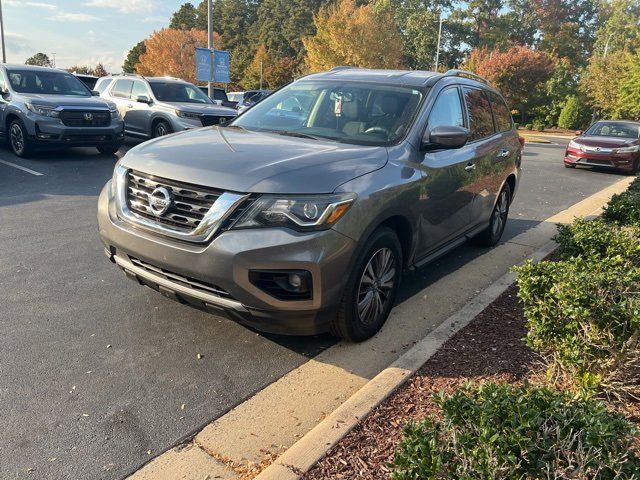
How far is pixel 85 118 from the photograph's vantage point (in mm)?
10547

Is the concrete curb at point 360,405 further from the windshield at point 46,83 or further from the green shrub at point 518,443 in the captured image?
the windshield at point 46,83

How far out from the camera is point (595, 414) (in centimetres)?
199

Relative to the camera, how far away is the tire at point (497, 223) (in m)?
6.22

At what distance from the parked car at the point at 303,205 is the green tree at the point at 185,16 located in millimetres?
81727

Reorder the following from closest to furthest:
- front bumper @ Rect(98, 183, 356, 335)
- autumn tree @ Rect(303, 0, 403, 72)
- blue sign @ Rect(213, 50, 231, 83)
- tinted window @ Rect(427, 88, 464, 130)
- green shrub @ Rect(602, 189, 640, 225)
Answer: front bumper @ Rect(98, 183, 356, 335) → tinted window @ Rect(427, 88, 464, 130) → green shrub @ Rect(602, 189, 640, 225) → blue sign @ Rect(213, 50, 231, 83) → autumn tree @ Rect(303, 0, 403, 72)

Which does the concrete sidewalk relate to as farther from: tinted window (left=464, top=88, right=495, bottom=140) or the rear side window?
the rear side window

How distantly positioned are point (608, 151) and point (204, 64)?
1321 centimetres

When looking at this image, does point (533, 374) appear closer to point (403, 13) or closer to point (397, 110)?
point (397, 110)

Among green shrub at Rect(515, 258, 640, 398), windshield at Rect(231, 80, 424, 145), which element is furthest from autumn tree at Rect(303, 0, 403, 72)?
green shrub at Rect(515, 258, 640, 398)

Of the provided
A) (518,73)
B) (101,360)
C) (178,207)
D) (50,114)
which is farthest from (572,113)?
(101,360)

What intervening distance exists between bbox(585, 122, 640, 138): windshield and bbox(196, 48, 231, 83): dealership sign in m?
12.5

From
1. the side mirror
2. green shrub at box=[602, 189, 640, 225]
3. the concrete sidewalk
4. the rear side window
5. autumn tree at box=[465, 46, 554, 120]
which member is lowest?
the concrete sidewalk

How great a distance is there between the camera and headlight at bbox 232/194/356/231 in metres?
3.03

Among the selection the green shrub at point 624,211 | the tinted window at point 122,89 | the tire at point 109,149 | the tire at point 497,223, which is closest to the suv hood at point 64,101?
the tire at point 109,149
